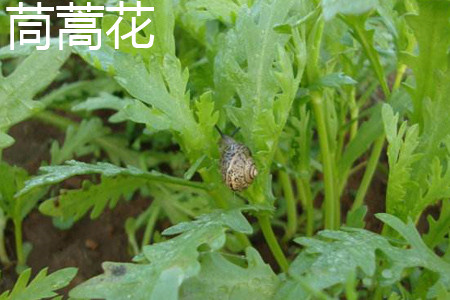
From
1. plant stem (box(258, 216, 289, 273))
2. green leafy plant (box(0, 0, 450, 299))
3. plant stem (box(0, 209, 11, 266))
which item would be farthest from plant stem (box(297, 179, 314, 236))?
plant stem (box(0, 209, 11, 266))

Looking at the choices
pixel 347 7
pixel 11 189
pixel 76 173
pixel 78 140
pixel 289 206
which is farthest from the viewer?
pixel 78 140

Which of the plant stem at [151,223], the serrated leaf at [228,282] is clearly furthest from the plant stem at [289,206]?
the serrated leaf at [228,282]

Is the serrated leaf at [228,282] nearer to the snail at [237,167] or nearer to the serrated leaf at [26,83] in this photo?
the snail at [237,167]

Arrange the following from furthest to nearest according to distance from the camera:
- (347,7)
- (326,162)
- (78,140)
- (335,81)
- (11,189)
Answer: (78,140) → (11,189) → (326,162) → (335,81) → (347,7)

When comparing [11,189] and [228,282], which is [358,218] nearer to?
[228,282]

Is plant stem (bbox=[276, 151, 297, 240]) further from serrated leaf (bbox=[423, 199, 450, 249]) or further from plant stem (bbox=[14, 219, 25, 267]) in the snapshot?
plant stem (bbox=[14, 219, 25, 267])

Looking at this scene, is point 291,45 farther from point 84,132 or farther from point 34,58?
point 84,132

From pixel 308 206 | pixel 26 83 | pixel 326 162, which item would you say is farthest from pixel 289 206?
pixel 26 83
